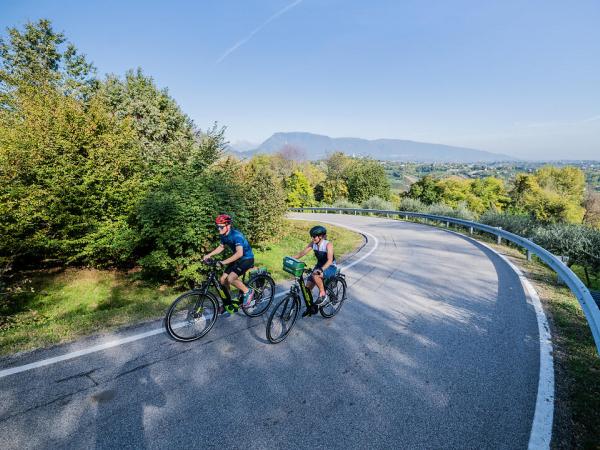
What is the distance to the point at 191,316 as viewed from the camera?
503 cm

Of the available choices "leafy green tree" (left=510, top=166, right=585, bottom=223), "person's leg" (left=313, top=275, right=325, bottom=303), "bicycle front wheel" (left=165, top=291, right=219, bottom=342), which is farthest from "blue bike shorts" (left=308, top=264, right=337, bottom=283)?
"leafy green tree" (left=510, top=166, right=585, bottom=223)

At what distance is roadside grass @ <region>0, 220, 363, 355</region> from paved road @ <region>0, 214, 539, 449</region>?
1.69 ft

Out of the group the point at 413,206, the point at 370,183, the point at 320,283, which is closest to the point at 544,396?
the point at 320,283

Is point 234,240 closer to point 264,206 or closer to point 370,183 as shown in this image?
point 264,206

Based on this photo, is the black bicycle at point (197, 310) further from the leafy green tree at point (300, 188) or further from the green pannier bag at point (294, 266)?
the leafy green tree at point (300, 188)

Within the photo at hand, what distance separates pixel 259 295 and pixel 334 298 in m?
1.51

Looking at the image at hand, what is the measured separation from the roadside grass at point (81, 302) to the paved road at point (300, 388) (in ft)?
1.69

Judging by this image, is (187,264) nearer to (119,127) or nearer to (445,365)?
(445,365)

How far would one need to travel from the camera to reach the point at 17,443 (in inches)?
113

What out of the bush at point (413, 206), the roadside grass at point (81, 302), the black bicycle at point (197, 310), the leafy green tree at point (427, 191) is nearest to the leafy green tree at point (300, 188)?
the leafy green tree at point (427, 191)

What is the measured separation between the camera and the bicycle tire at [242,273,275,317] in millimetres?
5854

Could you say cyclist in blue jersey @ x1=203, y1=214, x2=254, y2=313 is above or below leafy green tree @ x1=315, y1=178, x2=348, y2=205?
above

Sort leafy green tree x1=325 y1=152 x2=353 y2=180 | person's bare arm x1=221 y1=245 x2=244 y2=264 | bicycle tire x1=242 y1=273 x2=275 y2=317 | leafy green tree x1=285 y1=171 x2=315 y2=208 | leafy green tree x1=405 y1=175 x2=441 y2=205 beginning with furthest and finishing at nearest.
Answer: leafy green tree x1=325 y1=152 x2=353 y2=180 < leafy green tree x1=405 y1=175 x2=441 y2=205 < leafy green tree x1=285 y1=171 x2=315 y2=208 < bicycle tire x1=242 y1=273 x2=275 y2=317 < person's bare arm x1=221 y1=245 x2=244 y2=264

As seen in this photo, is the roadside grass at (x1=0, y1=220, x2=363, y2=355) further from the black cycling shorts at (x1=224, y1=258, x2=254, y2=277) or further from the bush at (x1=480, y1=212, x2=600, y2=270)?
the bush at (x1=480, y1=212, x2=600, y2=270)
